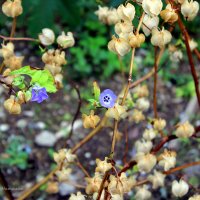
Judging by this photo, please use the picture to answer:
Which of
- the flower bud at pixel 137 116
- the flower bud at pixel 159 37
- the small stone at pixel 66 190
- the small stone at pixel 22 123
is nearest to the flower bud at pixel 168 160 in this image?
the flower bud at pixel 137 116

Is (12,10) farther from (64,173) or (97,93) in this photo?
(64,173)

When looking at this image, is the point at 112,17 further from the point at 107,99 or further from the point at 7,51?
the point at 107,99

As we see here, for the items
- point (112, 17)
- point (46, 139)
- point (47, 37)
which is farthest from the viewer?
point (46, 139)

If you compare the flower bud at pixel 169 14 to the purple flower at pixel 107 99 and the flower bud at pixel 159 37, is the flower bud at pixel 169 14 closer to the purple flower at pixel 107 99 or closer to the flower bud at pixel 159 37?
the flower bud at pixel 159 37

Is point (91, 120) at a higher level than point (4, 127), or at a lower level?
lower

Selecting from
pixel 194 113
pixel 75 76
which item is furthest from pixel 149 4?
pixel 75 76

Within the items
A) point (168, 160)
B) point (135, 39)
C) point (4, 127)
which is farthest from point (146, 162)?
point (4, 127)

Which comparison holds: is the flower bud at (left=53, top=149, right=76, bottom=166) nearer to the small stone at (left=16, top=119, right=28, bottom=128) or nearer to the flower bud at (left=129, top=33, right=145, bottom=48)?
the flower bud at (left=129, top=33, right=145, bottom=48)

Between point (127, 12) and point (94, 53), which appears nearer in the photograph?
point (127, 12)
